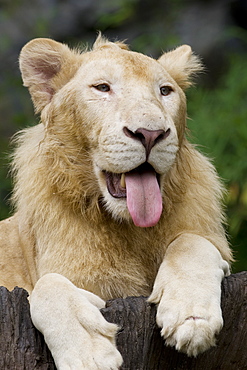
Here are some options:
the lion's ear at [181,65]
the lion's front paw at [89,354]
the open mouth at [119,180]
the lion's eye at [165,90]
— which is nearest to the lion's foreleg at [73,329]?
the lion's front paw at [89,354]

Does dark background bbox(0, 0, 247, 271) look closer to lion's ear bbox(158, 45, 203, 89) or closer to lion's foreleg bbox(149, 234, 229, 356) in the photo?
lion's ear bbox(158, 45, 203, 89)

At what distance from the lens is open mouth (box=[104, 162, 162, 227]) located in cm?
338

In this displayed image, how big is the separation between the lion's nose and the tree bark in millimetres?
688

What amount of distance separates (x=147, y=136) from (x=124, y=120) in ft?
0.55

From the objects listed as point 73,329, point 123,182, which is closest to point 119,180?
point 123,182

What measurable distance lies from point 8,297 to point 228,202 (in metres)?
3.99

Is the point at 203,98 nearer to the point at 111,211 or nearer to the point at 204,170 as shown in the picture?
the point at 204,170

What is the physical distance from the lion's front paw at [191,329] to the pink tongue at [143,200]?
51cm

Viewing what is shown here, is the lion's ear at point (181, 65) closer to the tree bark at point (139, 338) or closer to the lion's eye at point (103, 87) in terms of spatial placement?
the lion's eye at point (103, 87)

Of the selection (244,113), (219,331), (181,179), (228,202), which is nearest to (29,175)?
(181,179)

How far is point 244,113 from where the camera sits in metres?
7.07

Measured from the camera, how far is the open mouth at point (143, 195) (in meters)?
3.38

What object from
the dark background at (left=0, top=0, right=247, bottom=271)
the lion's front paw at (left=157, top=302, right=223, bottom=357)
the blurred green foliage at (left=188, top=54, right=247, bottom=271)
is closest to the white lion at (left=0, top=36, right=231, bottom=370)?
the lion's front paw at (left=157, top=302, right=223, bottom=357)

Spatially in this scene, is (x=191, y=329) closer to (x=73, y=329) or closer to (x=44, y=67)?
(x=73, y=329)
